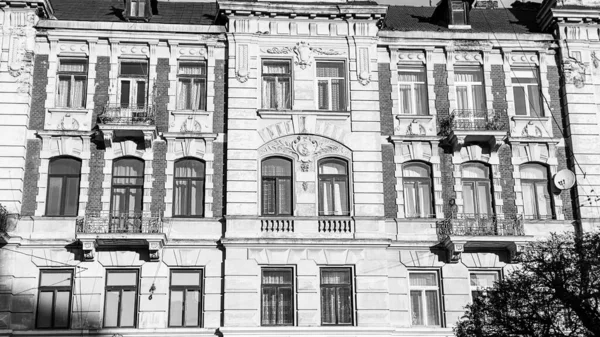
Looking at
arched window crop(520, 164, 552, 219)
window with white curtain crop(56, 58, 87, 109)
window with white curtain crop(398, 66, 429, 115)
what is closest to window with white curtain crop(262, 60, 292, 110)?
window with white curtain crop(398, 66, 429, 115)

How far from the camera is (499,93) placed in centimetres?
3253

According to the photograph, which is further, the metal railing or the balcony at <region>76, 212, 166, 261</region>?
the metal railing

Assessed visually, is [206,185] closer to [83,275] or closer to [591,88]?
[83,275]

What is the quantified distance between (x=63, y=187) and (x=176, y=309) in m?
5.82

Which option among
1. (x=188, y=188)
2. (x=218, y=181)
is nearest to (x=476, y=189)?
(x=218, y=181)

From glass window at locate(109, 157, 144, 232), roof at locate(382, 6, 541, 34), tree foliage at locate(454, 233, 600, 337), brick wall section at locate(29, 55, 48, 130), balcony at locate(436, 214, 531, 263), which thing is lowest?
tree foliage at locate(454, 233, 600, 337)

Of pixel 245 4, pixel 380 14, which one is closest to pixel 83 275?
pixel 245 4

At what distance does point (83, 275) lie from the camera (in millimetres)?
28938

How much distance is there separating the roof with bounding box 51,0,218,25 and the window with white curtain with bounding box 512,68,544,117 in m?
11.6

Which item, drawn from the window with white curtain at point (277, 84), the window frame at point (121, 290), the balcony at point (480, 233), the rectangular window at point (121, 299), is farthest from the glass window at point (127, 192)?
the balcony at point (480, 233)

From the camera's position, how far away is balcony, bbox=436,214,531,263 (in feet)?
97.0

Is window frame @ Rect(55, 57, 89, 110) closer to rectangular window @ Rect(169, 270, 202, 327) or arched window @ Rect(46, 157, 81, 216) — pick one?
arched window @ Rect(46, 157, 81, 216)

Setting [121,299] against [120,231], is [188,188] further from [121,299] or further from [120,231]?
[121,299]

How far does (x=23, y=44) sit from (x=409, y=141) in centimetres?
1414
